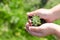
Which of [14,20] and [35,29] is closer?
[35,29]

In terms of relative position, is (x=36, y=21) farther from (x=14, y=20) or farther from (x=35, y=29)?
(x=14, y=20)

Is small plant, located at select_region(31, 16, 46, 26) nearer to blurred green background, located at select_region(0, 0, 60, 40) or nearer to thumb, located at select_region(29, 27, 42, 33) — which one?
thumb, located at select_region(29, 27, 42, 33)

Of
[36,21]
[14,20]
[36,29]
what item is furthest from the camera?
[14,20]

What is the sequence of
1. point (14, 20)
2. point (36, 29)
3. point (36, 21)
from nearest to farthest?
1. point (36, 29)
2. point (36, 21)
3. point (14, 20)

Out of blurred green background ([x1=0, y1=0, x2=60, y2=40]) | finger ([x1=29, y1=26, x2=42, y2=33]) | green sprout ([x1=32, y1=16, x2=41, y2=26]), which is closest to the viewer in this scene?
finger ([x1=29, y1=26, x2=42, y2=33])

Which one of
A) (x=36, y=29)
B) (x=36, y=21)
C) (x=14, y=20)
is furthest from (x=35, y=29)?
(x=14, y=20)

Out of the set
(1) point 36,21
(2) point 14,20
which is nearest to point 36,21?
(1) point 36,21

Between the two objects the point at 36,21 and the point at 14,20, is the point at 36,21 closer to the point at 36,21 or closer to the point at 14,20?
the point at 36,21

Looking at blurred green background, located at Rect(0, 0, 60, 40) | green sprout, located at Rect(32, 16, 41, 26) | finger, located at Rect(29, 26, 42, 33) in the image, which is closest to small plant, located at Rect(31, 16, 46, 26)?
green sprout, located at Rect(32, 16, 41, 26)

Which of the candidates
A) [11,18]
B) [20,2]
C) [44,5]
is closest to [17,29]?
[11,18]
